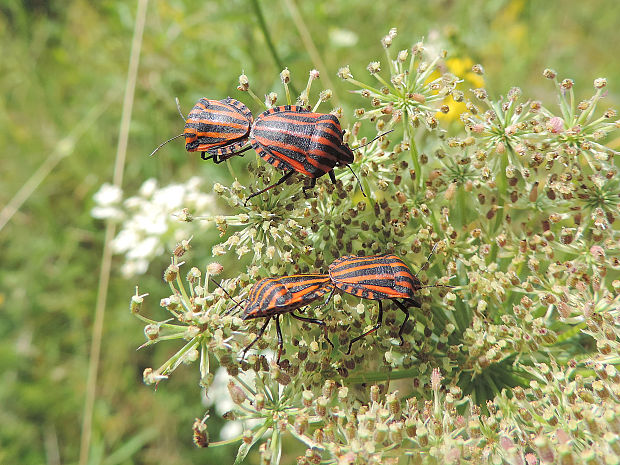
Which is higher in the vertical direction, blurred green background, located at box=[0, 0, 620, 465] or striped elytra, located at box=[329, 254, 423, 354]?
blurred green background, located at box=[0, 0, 620, 465]

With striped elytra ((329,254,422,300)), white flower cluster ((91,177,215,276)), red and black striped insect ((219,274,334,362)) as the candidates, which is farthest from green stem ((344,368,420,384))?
white flower cluster ((91,177,215,276))

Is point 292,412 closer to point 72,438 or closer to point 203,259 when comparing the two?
point 203,259

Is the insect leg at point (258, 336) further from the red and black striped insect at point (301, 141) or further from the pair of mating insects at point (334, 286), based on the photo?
the red and black striped insect at point (301, 141)

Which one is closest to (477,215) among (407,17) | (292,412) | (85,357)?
(292,412)

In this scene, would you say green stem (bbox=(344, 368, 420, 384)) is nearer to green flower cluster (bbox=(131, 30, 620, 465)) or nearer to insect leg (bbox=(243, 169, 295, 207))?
green flower cluster (bbox=(131, 30, 620, 465))

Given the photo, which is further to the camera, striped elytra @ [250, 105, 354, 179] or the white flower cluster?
the white flower cluster

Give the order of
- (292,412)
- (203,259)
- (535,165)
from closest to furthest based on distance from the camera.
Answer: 1. (292,412)
2. (535,165)
3. (203,259)

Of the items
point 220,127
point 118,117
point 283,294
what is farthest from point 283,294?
point 118,117
